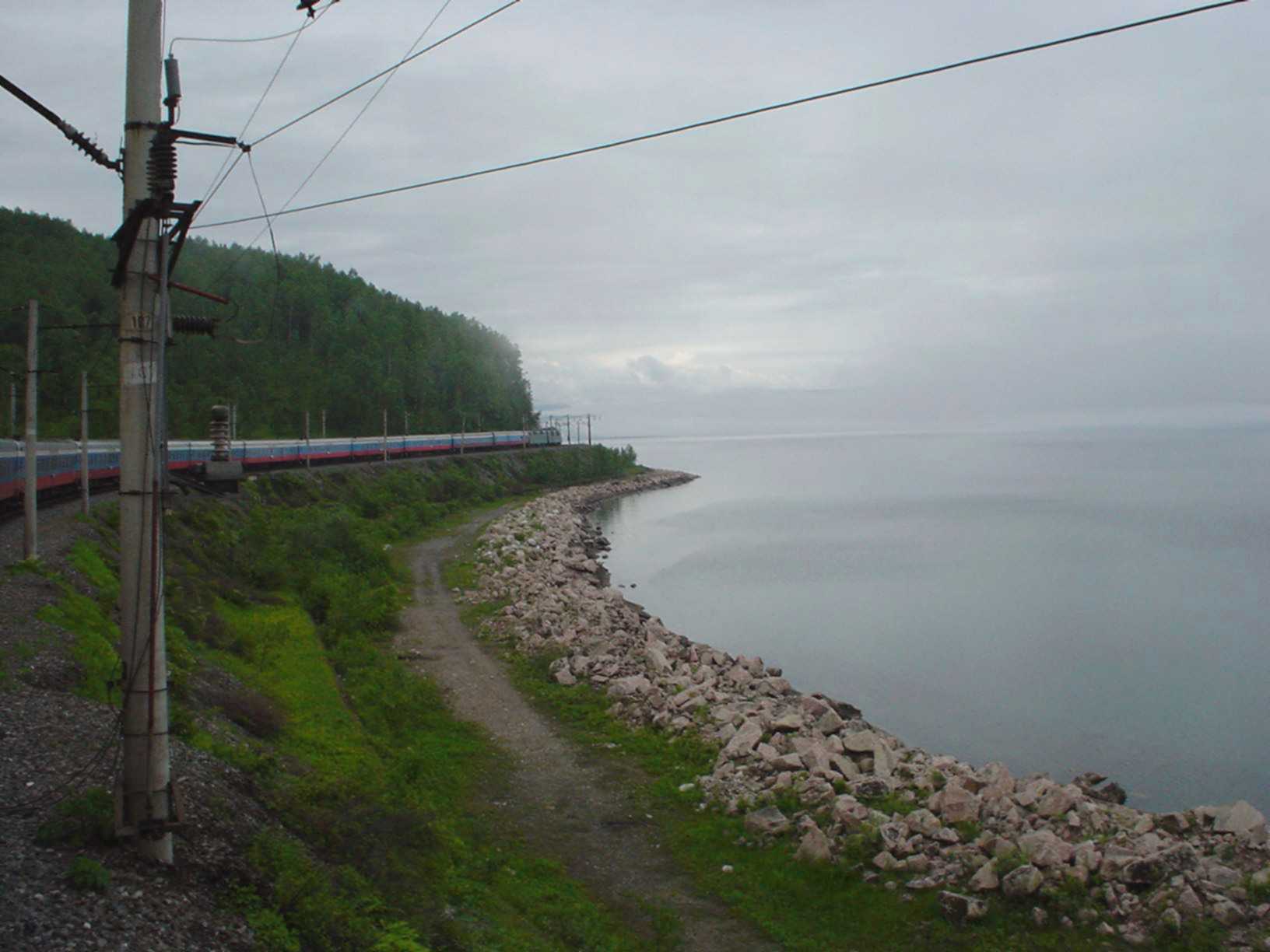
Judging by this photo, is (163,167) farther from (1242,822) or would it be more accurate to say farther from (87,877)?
→ (1242,822)

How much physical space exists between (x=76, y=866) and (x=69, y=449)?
26048 mm

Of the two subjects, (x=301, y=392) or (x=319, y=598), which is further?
(x=301, y=392)

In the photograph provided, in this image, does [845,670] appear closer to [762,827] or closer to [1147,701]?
[1147,701]

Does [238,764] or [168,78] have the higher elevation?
[168,78]

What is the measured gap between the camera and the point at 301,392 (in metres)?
86.2

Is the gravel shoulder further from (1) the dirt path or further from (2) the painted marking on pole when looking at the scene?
(1) the dirt path

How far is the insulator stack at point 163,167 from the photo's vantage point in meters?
6.51

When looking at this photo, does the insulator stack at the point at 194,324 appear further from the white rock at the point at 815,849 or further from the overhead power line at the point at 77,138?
the white rock at the point at 815,849

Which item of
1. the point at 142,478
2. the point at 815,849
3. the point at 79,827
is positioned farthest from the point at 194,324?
the point at 815,849

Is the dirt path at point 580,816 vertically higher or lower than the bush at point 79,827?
lower

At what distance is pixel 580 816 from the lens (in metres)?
12.4

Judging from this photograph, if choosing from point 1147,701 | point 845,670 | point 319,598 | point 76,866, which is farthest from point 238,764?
point 1147,701

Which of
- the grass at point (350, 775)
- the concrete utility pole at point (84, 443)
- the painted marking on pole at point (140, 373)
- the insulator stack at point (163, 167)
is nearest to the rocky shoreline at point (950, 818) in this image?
the grass at point (350, 775)

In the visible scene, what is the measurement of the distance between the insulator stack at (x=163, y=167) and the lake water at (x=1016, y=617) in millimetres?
17105
